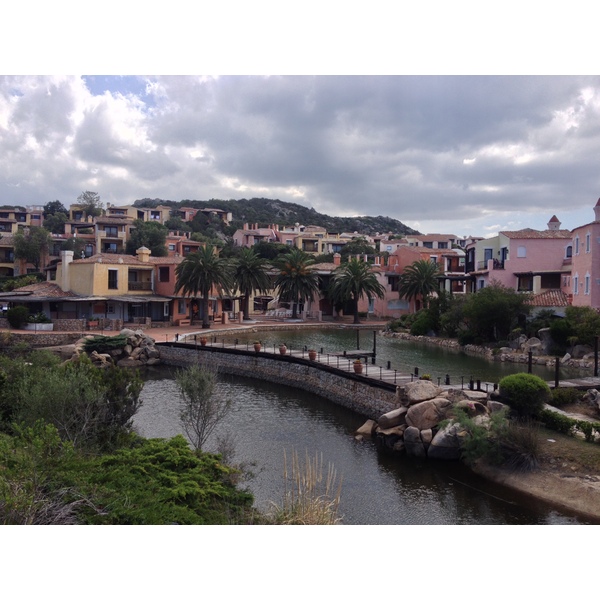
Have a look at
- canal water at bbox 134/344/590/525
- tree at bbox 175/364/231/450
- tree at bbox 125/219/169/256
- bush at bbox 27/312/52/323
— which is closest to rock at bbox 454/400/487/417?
canal water at bbox 134/344/590/525

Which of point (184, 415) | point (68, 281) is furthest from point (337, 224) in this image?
point (184, 415)

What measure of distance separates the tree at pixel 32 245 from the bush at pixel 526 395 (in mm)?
65377

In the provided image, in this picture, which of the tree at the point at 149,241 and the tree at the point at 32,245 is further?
the tree at the point at 149,241

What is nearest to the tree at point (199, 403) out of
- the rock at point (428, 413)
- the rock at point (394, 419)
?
the rock at point (394, 419)

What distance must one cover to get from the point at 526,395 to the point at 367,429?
5573mm

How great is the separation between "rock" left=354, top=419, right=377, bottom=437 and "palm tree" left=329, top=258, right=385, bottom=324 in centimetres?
3431

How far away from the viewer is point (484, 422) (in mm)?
17062

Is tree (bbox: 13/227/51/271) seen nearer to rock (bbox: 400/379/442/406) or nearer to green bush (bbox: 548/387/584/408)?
rock (bbox: 400/379/442/406)

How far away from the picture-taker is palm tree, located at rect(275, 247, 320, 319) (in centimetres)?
5638

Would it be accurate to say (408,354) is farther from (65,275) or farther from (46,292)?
(65,275)

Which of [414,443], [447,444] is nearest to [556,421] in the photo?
[447,444]

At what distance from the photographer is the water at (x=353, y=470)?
538 inches

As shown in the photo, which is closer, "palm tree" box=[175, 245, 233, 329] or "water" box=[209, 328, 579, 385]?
"water" box=[209, 328, 579, 385]

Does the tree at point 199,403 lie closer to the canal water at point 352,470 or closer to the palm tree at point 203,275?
the canal water at point 352,470
